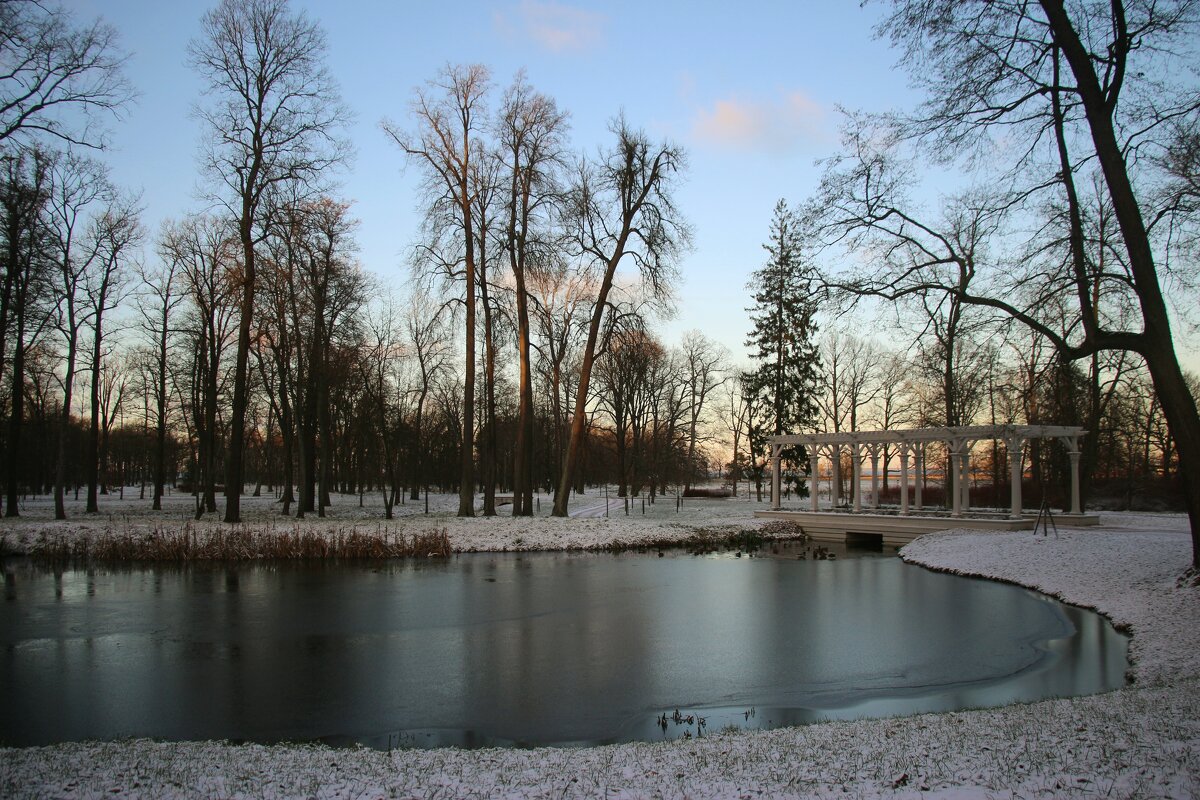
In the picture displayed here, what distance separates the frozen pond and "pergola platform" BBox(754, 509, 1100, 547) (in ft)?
26.2

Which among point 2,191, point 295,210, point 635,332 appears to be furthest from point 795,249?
point 2,191

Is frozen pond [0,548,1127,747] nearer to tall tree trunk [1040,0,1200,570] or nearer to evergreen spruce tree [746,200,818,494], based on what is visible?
tall tree trunk [1040,0,1200,570]

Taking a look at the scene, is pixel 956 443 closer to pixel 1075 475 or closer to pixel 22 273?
pixel 1075 475

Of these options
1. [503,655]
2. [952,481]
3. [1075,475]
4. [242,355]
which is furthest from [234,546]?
[1075,475]

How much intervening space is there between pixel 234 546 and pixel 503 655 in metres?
12.7

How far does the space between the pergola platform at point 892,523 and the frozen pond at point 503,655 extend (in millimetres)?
7984

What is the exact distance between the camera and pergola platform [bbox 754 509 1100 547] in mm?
22562

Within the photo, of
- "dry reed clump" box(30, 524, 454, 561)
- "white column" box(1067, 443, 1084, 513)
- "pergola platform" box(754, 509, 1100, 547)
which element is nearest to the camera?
"dry reed clump" box(30, 524, 454, 561)

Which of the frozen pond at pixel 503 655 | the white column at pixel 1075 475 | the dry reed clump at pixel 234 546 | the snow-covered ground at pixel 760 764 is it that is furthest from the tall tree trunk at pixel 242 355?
the white column at pixel 1075 475

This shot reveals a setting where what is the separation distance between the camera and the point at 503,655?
30.7ft

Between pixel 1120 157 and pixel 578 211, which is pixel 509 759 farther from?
pixel 578 211

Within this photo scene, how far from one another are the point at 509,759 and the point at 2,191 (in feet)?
87.8

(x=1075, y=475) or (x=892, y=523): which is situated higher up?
(x=1075, y=475)

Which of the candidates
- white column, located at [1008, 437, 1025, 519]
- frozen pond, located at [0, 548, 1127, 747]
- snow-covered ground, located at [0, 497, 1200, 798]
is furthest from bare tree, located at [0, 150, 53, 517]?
white column, located at [1008, 437, 1025, 519]
